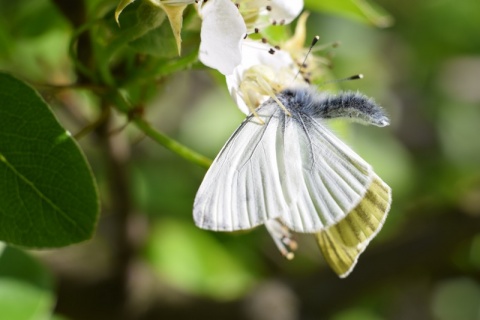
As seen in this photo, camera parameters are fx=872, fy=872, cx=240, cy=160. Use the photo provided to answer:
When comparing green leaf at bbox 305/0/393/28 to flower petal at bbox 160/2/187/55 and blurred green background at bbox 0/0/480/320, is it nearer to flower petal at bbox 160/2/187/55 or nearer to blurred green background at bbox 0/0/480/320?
blurred green background at bbox 0/0/480/320

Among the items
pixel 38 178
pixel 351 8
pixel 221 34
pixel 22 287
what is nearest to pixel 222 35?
pixel 221 34

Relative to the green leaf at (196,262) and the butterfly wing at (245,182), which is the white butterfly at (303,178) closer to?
the butterfly wing at (245,182)

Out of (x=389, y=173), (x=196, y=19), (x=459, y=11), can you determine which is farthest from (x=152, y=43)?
(x=459, y=11)

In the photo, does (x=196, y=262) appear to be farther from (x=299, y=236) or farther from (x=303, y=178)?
(x=303, y=178)

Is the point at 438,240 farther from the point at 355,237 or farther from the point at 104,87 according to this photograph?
the point at 104,87

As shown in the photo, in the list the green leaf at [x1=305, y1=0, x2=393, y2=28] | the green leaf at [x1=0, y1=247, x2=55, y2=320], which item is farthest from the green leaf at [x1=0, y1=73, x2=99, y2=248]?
the green leaf at [x1=305, y1=0, x2=393, y2=28]

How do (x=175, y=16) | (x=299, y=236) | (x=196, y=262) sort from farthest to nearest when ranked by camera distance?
(x=299, y=236), (x=196, y=262), (x=175, y=16)
